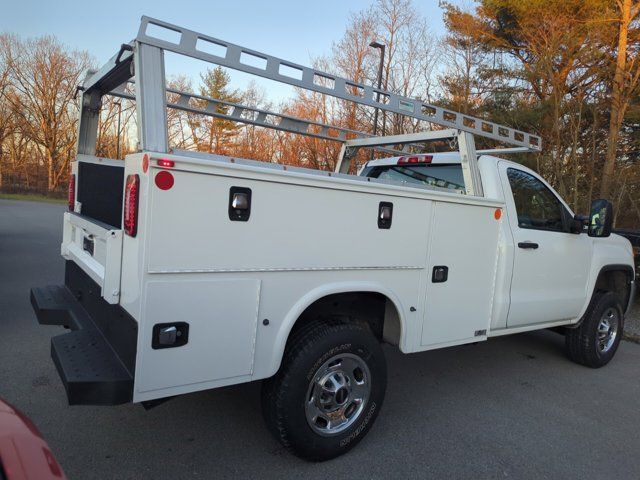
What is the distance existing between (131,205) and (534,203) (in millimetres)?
3484

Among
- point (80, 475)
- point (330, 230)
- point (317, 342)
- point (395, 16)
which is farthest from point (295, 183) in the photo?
point (395, 16)

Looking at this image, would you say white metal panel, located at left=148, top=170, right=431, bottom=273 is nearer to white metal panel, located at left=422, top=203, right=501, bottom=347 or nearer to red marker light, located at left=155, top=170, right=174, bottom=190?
red marker light, located at left=155, top=170, right=174, bottom=190

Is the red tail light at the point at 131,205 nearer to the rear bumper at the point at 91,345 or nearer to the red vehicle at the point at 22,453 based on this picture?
the rear bumper at the point at 91,345

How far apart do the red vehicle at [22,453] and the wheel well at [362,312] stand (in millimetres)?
1512

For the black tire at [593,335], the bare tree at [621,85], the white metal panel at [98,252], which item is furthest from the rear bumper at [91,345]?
the bare tree at [621,85]

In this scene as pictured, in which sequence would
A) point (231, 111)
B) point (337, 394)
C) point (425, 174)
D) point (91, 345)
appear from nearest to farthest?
point (91, 345)
point (337, 394)
point (231, 111)
point (425, 174)

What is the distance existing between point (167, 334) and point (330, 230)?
103 centimetres

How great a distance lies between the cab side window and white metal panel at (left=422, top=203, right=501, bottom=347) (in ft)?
1.87

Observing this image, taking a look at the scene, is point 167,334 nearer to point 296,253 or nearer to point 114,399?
point 114,399

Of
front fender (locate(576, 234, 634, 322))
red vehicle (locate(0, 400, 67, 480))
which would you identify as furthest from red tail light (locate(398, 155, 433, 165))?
red vehicle (locate(0, 400, 67, 480))

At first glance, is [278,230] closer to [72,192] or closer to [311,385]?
[311,385]

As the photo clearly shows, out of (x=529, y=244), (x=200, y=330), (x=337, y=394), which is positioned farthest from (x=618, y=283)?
(x=200, y=330)

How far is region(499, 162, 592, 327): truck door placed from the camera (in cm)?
402

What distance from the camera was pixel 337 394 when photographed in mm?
2957
